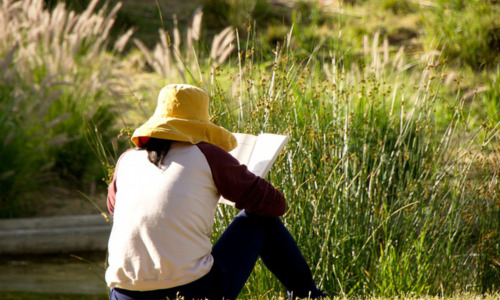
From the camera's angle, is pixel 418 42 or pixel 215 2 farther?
pixel 215 2

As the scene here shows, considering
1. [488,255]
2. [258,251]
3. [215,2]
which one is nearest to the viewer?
[258,251]

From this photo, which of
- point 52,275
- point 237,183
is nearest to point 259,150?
point 237,183

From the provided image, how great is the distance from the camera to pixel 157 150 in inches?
97.7

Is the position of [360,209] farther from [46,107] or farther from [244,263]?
[46,107]

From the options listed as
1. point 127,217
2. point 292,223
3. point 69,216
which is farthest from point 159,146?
point 69,216

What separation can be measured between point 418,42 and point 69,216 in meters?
5.46

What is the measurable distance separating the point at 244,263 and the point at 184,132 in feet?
1.82

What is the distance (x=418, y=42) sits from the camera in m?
8.97

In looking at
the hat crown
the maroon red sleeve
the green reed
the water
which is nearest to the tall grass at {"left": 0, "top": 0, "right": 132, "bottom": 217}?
the water

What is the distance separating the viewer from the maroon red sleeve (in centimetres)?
246

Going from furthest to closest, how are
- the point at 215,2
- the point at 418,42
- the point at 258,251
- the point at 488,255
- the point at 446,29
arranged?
the point at 215,2 → the point at 418,42 → the point at 446,29 → the point at 488,255 → the point at 258,251

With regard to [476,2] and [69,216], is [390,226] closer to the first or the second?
[69,216]

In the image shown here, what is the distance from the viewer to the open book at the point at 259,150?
8.71ft

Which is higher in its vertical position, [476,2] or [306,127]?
[306,127]
